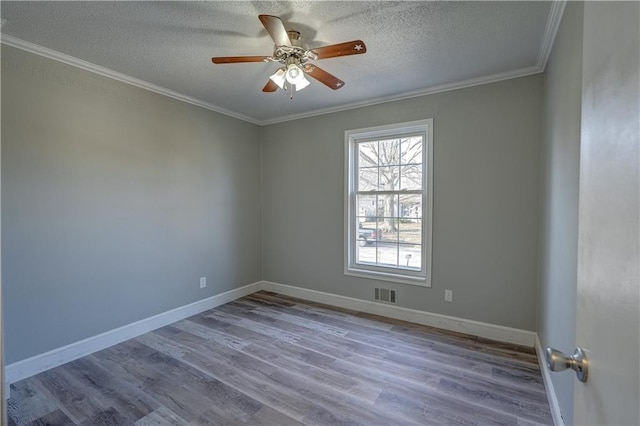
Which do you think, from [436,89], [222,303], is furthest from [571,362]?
[222,303]

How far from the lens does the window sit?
3.32m

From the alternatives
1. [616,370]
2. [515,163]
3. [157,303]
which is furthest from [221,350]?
[515,163]

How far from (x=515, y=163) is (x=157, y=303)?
3812mm

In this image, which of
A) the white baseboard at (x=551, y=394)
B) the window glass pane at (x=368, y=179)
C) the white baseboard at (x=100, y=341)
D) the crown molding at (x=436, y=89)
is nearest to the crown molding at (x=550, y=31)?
the crown molding at (x=436, y=89)

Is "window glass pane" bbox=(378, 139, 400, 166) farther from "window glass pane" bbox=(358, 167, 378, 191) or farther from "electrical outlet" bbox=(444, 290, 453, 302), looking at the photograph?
"electrical outlet" bbox=(444, 290, 453, 302)

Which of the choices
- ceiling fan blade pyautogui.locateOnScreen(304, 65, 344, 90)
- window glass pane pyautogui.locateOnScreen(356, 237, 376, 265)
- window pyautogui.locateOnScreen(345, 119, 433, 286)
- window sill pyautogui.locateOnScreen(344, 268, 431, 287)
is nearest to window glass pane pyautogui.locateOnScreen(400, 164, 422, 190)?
window pyautogui.locateOnScreen(345, 119, 433, 286)

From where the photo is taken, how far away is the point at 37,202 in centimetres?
236

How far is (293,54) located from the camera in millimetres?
2070

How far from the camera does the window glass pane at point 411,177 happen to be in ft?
11.1

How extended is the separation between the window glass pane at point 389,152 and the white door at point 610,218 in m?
2.75

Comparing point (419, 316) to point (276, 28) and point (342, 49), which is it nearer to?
point (342, 49)

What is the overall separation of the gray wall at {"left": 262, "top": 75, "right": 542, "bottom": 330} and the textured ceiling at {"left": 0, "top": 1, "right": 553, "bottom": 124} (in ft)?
0.92

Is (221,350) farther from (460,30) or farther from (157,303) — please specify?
(460,30)

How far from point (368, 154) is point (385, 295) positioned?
1.70 meters
